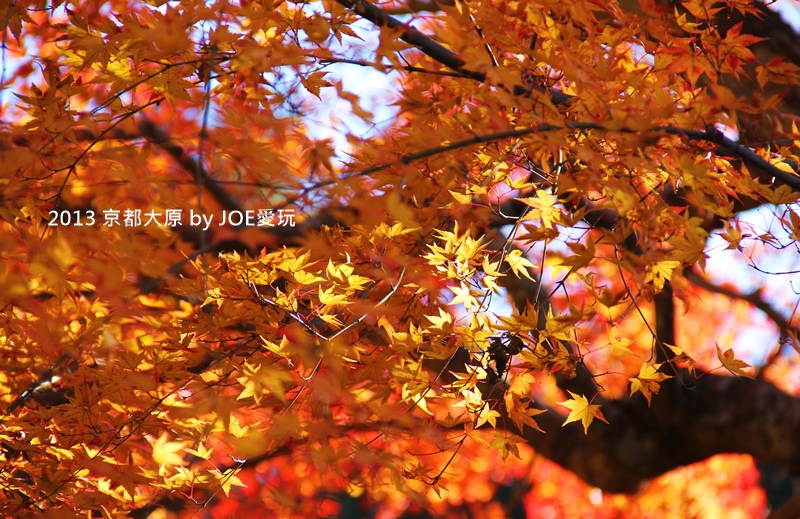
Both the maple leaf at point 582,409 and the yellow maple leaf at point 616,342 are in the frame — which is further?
the maple leaf at point 582,409

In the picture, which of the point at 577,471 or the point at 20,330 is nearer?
the point at 20,330

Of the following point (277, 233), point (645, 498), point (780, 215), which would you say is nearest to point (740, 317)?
point (645, 498)

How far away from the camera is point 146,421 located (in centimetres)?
203

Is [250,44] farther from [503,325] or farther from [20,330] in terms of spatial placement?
[20,330]

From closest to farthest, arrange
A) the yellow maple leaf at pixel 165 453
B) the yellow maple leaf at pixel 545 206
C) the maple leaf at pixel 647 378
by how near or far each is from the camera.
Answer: the yellow maple leaf at pixel 545 206 < the maple leaf at pixel 647 378 < the yellow maple leaf at pixel 165 453

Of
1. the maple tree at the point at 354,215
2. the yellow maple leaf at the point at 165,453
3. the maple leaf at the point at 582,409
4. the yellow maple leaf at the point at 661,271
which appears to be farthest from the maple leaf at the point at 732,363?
the yellow maple leaf at the point at 165,453

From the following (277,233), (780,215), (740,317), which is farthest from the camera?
(740,317)

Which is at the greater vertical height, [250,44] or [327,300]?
[250,44]

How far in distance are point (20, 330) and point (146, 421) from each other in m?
0.54

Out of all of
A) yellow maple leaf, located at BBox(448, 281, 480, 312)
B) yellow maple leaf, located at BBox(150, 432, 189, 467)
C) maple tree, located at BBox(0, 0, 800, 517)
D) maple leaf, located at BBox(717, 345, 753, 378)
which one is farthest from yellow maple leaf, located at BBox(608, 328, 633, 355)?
yellow maple leaf, located at BBox(150, 432, 189, 467)

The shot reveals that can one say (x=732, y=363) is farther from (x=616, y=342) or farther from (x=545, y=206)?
(x=545, y=206)

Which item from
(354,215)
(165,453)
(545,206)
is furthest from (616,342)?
(165,453)

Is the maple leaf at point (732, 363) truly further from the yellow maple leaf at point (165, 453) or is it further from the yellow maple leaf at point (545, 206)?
the yellow maple leaf at point (165, 453)

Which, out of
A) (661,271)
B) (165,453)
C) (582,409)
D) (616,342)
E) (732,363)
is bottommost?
(165,453)
